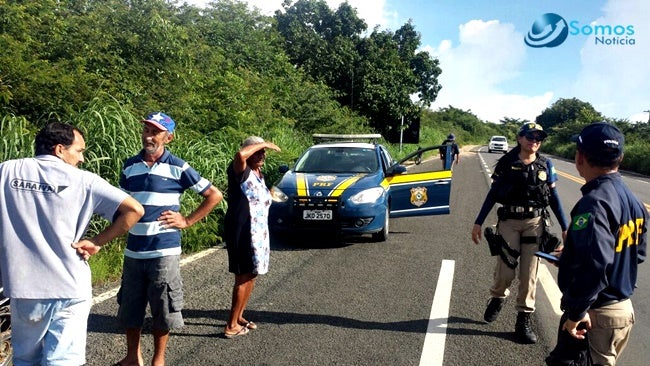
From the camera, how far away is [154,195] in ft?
11.1

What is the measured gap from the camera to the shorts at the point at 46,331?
2.41 meters

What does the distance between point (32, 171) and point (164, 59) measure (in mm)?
8170

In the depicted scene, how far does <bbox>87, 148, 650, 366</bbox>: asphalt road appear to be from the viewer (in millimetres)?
3861

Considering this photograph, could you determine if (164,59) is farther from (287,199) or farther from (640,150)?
(640,150)

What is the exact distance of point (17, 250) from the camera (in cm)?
238

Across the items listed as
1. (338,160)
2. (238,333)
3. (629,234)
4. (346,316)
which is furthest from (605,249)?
(338,160)

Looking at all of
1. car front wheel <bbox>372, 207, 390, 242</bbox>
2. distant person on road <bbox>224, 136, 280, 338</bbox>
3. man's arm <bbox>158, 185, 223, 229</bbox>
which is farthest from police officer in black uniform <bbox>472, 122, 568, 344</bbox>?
car front wheel <bbox>372, 207, 390, 242</bbox>

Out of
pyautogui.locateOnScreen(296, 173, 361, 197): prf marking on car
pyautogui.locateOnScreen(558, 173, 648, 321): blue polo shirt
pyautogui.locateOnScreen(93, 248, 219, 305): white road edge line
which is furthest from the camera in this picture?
pyautogui.locateOnScreen(296, 173, 361, 197): prf marking on car

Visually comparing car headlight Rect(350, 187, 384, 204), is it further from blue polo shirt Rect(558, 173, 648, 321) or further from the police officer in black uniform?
blue polo shirt Rect(558, 173, 648, 321)

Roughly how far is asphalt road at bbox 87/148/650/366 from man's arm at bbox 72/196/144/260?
4.88 feet

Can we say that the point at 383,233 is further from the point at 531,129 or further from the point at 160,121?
the point at 160,121

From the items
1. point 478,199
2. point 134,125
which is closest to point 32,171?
point 134,125

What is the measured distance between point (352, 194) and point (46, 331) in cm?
524

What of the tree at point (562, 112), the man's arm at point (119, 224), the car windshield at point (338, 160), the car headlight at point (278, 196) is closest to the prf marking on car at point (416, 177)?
the car windshield at point (338, 160)
